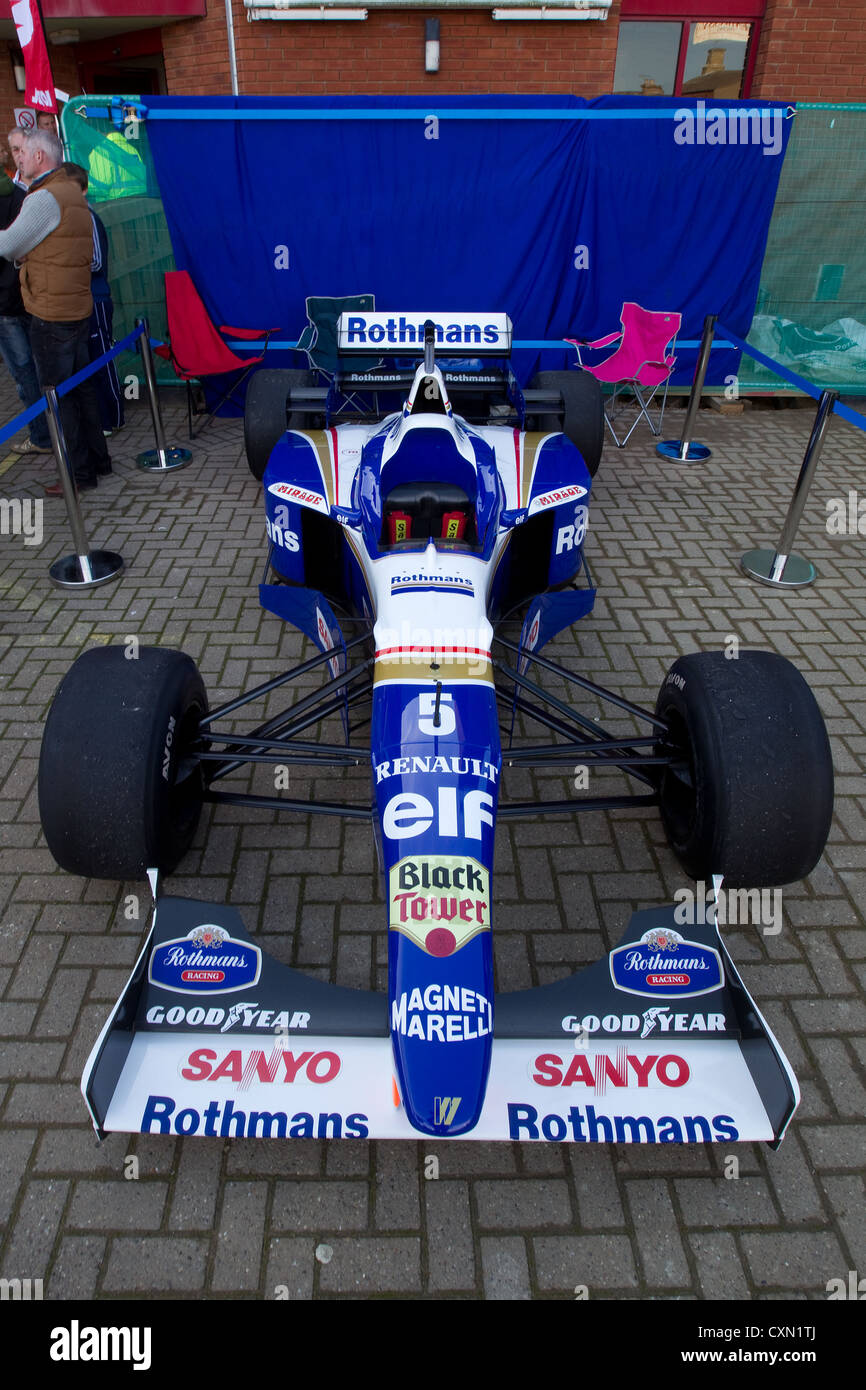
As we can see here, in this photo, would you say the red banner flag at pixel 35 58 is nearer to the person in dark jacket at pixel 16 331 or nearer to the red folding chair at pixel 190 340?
the person in dark jacket at pixel 16 331

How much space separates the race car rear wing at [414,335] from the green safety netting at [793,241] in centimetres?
309

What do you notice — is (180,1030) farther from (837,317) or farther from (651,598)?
(837,317)

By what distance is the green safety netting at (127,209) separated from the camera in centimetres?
664

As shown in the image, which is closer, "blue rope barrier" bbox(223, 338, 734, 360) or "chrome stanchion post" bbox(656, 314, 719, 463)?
"chrome stanchion post" bbox(656, 314, 719, 463)

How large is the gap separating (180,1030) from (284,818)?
4.17ft

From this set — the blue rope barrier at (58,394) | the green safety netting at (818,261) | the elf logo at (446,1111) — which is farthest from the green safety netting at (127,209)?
the elf logo at (446,1111)

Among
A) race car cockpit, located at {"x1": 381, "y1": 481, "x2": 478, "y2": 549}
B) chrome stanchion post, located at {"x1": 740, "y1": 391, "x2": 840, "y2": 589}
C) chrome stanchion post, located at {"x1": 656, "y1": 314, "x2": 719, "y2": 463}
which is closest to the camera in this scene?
race car cockpit, located at {"x1": 381, "y1": 481, "x2": 478, "y2": 549}

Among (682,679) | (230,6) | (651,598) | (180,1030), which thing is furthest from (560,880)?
(230,6)

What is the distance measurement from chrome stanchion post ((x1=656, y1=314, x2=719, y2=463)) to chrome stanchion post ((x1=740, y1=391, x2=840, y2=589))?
1.51m

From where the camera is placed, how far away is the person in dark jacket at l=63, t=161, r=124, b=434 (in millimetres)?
5786

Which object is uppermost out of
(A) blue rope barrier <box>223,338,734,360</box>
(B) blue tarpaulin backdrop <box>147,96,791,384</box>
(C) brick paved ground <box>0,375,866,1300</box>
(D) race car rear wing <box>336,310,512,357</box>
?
(B) blue tarpaulin backdrop <box>147,96,791,384</box>

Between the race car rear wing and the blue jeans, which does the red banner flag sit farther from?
the race car rear wing

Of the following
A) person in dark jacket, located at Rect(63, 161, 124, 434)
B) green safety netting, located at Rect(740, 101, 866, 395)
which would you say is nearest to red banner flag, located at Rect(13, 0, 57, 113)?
person in dark jacket, located at Rect(63, 161, 124, 434)
